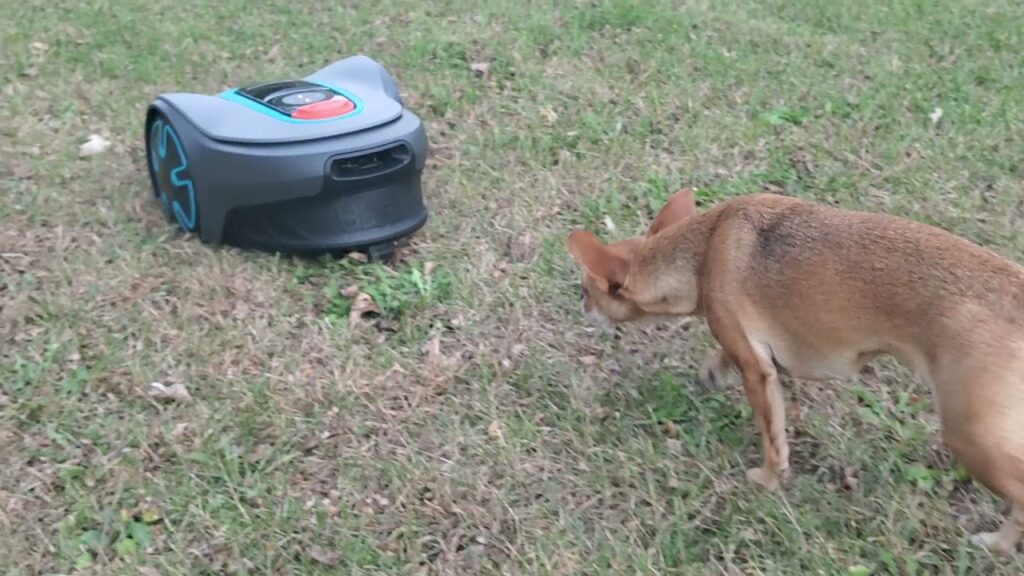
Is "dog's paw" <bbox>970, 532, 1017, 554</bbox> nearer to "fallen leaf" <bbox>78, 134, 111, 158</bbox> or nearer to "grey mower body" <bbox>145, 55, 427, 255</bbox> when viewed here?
"grey mower body" <bbox>145, 55, 427, 255</bbox>

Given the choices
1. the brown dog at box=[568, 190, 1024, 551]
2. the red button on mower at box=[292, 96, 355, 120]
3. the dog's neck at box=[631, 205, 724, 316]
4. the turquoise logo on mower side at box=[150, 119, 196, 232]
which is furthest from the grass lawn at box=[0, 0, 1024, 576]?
the red button on mower at box=[292, 96, 355, 120]

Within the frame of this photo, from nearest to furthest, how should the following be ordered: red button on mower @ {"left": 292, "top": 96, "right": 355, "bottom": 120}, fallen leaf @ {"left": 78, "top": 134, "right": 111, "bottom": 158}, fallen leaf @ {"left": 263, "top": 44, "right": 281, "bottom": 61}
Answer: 1. red button on mower @ {"left": 292, "top": 96, "right": 355, "bottom": 120}
2. fallen leaf @ {"left": 78, "top": 134, "right": 111, "bottom": 158}
3. fallen leaf @ {"left": 263, "top": 44, "right": 281, "bottom": 61}

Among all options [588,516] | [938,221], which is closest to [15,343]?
[588,516]

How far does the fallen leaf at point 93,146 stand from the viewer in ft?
17.6

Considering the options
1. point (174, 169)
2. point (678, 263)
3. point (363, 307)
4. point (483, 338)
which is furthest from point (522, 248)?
point (174, 169)

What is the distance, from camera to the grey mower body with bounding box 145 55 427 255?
4.00 meters

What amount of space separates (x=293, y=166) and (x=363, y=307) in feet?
2.26

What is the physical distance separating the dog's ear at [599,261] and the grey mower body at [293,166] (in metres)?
1.11

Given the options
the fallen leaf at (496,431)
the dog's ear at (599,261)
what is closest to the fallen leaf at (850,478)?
the dog's ear at (599,261)

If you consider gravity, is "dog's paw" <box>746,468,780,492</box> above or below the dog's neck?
below

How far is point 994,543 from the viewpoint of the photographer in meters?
3.06

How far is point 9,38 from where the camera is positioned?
666 centimetres

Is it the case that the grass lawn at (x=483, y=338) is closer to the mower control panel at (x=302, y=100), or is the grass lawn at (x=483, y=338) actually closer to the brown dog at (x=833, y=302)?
the brown dog at (x=833, y=302)

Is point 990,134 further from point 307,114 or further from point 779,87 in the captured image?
point 307,114
